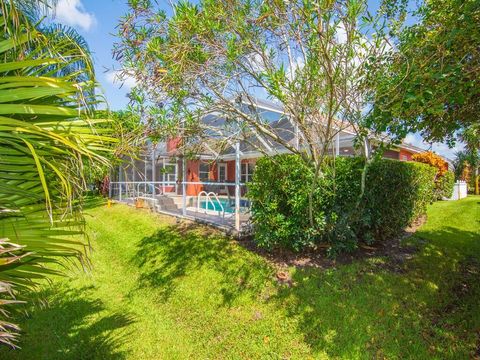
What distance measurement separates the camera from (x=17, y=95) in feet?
6.08

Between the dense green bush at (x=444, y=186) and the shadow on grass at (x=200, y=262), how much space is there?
15362 millimetres

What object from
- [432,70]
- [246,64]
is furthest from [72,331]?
[432,70]

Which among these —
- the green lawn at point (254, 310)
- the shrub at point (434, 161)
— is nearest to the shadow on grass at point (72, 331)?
the green lawn at point (254, 310)

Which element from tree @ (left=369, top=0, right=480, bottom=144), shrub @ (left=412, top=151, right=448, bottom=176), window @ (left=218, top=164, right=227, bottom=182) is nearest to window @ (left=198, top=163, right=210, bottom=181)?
window @ (left=218, top=164, right=227, bottom=182)

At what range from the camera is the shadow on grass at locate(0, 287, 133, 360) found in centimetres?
480

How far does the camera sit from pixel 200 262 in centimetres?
782

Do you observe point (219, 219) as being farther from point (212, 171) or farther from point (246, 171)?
point (246, 171)

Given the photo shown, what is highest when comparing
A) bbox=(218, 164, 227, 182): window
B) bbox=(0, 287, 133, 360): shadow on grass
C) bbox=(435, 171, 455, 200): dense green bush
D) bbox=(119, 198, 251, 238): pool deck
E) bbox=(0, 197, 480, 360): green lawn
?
bbox=(218, 164, 227, 182): window

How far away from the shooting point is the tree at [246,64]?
5165mm

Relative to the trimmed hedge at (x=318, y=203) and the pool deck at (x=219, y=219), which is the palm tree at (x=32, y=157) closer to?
the trimmed hedge at (x=318, y=203)

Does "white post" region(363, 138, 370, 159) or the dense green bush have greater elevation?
"white post" region(363, 138, 370, 159)

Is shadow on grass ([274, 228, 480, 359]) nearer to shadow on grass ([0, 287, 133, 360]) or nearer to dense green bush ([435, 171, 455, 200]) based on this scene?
shadow on grass ([0, 287, 133, 360])

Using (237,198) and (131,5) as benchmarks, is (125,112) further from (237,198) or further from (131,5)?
(237,198)

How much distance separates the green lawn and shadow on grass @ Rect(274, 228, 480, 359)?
2cm
